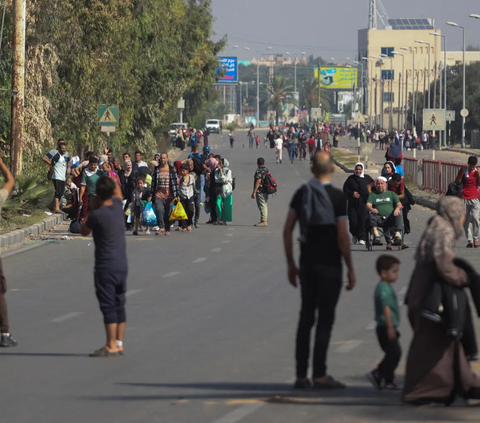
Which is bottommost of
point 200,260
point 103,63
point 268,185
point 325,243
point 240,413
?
point 200,260

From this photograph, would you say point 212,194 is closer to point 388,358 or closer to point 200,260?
point 200,260

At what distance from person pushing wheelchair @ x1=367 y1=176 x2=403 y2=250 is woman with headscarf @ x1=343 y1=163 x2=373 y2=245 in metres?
0.40

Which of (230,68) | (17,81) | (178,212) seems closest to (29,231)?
(178,212)

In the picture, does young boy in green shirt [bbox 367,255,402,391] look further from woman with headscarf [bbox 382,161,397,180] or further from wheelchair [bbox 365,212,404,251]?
woman with headscarf [bbox 382,161,397,180]

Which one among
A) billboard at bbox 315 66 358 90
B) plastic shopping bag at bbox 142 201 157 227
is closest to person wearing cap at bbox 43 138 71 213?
plastic shopping bag at bbox 142 201 157 227

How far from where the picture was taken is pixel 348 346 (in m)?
10.0

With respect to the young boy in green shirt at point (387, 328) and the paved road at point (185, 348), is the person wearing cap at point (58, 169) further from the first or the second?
the young boy in green shirt at point (387, 328)

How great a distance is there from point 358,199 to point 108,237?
11.5 m

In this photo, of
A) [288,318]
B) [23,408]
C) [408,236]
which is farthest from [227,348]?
[408,236]

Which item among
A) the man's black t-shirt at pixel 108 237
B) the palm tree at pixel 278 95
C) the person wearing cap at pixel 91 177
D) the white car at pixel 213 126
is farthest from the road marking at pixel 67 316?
the palm tree at pixel 278 95

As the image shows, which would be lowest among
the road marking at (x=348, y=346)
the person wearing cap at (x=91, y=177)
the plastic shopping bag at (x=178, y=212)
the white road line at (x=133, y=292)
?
the white road line at (x=133, y=292)

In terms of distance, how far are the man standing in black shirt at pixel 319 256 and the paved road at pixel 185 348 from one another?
316 millimetres

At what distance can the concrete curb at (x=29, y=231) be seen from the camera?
827 inches

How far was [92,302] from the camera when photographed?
13.4m
